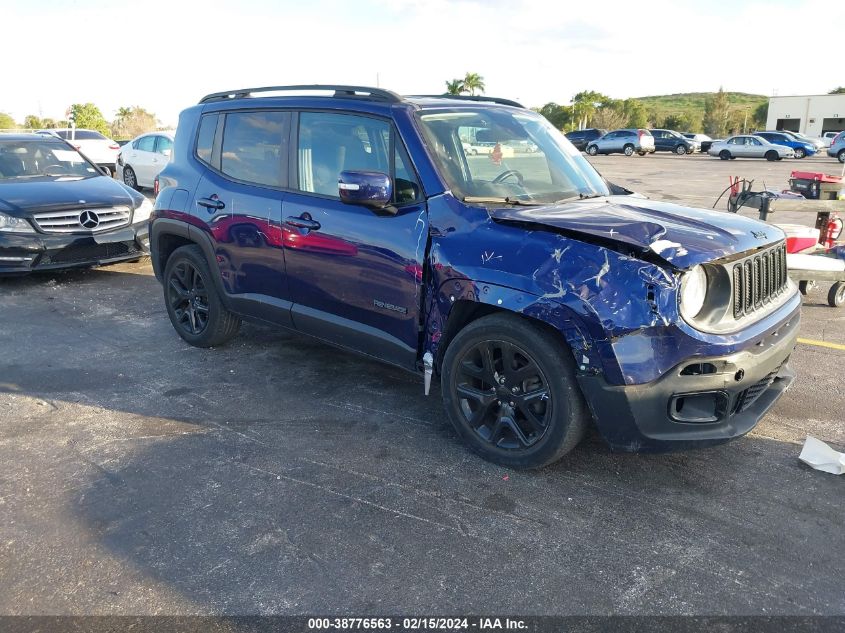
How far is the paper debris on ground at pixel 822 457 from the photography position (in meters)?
3.51

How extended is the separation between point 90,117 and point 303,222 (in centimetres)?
6233

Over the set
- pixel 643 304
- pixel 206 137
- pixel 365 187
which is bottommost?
pixel 643 304

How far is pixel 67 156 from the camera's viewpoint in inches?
367

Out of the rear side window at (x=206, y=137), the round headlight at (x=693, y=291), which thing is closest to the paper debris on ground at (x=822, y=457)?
the round headlight at (x=693, y=291)

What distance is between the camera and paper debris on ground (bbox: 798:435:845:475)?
351cm

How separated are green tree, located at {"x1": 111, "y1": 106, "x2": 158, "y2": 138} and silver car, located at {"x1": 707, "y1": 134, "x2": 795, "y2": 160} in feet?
164

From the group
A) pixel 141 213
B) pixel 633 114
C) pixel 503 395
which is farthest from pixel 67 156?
pixel 633 114

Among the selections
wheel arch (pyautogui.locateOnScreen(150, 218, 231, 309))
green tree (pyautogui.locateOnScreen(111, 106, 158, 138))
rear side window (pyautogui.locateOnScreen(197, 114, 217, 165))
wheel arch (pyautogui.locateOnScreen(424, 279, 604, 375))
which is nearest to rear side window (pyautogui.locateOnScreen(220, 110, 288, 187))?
rear side window (pyautogui.locateOnScreen(197, 114, 217, 165))

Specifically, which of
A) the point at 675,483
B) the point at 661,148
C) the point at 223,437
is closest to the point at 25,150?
the point at 223,437

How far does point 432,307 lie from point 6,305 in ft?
18.2

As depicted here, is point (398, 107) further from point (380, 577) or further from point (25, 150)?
point (25, 150)

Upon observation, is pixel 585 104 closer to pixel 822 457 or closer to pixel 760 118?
pixel 760 118

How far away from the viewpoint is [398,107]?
3939mm

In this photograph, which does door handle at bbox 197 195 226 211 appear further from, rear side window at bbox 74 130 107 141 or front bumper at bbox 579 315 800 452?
rear side window at bbox 74 130 107 141
